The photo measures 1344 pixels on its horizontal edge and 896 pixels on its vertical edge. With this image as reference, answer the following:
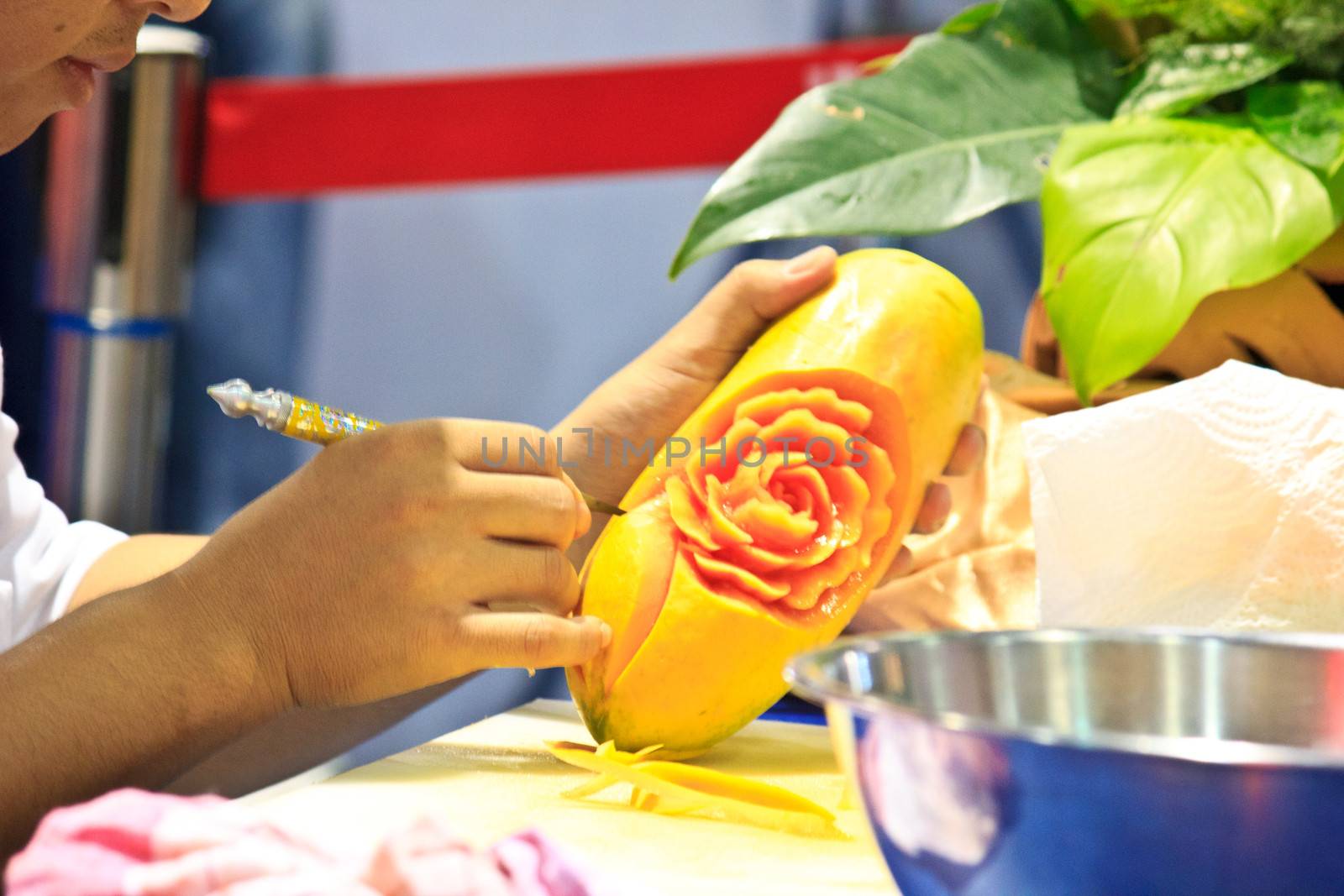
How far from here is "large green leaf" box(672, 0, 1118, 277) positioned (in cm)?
115

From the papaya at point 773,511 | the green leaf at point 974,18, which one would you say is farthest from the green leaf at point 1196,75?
the papaya at point 773,511

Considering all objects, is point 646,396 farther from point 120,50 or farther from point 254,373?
point 254,373

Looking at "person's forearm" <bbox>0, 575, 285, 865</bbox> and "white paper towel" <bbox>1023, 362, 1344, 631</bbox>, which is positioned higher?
"white paper towel" <bbox>1023, 362, 1344, 631</bbox>

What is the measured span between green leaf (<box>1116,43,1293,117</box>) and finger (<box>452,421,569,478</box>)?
0.65 meters

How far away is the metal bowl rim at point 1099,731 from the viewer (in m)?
0.35

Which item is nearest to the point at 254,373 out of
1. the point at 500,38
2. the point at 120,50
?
the point at 500,38

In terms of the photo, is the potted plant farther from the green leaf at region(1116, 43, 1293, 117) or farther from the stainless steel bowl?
the stainless steel bowl

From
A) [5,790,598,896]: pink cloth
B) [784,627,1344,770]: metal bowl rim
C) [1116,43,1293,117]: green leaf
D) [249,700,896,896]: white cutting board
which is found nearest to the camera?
[784,627,1344,770]: metal bowl rim

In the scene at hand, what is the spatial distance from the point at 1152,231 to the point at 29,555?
1016mm

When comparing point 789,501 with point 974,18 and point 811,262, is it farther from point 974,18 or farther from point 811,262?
point 974,18

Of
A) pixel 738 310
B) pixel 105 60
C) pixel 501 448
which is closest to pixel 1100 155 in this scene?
pixel 738 310

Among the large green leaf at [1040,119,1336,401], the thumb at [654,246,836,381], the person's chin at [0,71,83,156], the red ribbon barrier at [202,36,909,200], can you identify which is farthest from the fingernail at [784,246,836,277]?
the red ribbon barrier at [202,36,909,200]

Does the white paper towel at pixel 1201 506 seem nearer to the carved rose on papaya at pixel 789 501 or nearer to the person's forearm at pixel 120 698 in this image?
the carved rose on papaya at pixel 789 501

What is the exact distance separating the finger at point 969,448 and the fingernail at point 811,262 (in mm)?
173
